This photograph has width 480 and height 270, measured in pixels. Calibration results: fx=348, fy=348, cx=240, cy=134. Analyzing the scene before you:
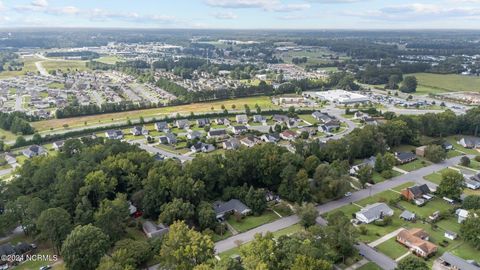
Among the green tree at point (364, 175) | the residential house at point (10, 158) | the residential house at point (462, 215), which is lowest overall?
the residential house at point (10, 158)

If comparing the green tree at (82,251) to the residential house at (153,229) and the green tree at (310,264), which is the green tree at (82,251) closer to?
the residential house at (153,229)

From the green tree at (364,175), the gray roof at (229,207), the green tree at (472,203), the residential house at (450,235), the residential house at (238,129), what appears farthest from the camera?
the residential house at (238,129)

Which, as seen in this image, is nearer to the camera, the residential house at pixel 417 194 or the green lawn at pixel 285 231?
the green lawn at pixel 285 231

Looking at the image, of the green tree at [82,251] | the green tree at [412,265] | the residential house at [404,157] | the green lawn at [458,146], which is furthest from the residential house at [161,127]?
the green lawn at [458,146]

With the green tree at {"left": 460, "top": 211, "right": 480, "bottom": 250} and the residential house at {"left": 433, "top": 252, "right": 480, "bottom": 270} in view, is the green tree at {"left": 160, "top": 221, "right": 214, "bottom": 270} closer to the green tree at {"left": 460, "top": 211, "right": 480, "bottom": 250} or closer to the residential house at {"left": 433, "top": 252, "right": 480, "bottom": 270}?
the residential house at {"left": 433, "top": 252, "right": 480, "bottom": 270}

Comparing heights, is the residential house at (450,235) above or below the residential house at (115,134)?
above

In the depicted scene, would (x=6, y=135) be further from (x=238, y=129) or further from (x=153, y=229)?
(x=153, y=229)

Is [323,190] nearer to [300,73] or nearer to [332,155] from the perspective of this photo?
[332,155]

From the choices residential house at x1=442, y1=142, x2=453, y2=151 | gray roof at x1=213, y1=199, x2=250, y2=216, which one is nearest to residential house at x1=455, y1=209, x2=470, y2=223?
gray roof at x1=213, y1=199, x2=250, y2=216

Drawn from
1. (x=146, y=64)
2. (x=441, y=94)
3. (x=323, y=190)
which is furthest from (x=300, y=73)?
(x=323, y=190)

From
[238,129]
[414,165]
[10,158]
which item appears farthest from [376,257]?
[10,158]
